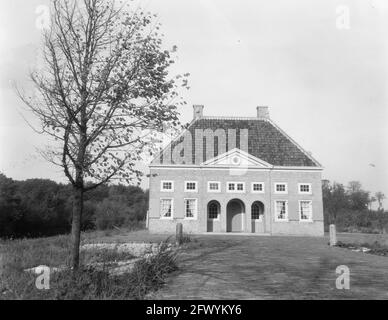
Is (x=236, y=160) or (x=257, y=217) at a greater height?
(x=236, y=160)

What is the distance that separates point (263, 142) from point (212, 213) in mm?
7980

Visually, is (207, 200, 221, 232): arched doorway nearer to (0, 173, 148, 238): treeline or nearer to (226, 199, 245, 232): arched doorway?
(226, 199, 245, 232): arched doorway

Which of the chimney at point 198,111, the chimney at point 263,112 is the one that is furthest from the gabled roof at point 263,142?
the chimney at point 263,112

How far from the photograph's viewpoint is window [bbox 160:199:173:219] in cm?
3366

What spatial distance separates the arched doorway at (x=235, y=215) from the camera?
35250 millimetres

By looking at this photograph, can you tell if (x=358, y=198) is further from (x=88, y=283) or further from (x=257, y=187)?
(x=88, y=283)

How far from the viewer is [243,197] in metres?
34.3

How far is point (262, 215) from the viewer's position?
34906 millimetres

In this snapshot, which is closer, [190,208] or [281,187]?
[190,208]

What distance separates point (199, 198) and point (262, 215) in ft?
19.0

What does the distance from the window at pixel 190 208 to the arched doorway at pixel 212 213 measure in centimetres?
154

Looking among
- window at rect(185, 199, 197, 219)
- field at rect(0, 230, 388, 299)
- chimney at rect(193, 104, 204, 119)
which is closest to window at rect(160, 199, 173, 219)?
window at rect(185, 199, 197, 219)

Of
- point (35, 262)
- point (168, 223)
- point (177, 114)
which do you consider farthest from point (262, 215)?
point (177, 114)

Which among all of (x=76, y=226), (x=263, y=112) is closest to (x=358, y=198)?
(x=263, y=112)
